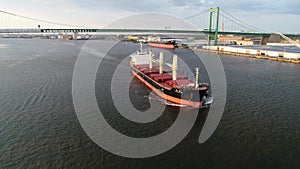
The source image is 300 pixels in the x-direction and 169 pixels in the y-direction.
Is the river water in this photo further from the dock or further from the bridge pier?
the bridge pier

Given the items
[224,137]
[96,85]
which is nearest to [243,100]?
[224,137]

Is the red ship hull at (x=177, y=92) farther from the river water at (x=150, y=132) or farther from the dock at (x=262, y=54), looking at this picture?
the dock at (x=262, y=54)

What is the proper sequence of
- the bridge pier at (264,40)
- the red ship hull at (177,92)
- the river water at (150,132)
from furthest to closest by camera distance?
the bridge pier at (264,40)
the red ship hull at (177,92)
the river water at (150,132)

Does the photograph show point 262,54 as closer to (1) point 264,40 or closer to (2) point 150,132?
(1) point 264,40

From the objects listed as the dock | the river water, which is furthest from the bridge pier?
the river water

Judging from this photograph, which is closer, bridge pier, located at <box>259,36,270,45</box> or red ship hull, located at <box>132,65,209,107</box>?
red ship hull, located at <box>132,65,209,107</box>

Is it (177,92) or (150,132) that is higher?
→ (177,92)

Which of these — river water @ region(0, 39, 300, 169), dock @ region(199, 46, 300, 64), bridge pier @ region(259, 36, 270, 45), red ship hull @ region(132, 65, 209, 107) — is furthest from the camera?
bridge pier @ region(259, 36, 270, 45)

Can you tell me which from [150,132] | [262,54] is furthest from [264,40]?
[150,132]

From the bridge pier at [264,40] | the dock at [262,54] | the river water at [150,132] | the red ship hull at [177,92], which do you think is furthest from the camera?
the bridge pier at [264,40]

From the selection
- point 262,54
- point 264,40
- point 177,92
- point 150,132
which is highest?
point 264,40

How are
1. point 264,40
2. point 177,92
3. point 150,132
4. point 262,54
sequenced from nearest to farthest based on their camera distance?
point 150,132
point 177,92
point 262,54
point 264,40

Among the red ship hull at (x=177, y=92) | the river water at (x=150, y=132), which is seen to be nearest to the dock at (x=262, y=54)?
the river water at (x=150, y=132)

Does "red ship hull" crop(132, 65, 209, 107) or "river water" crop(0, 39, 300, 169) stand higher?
"red ship hull" crop(132, 65, 209, 107)
